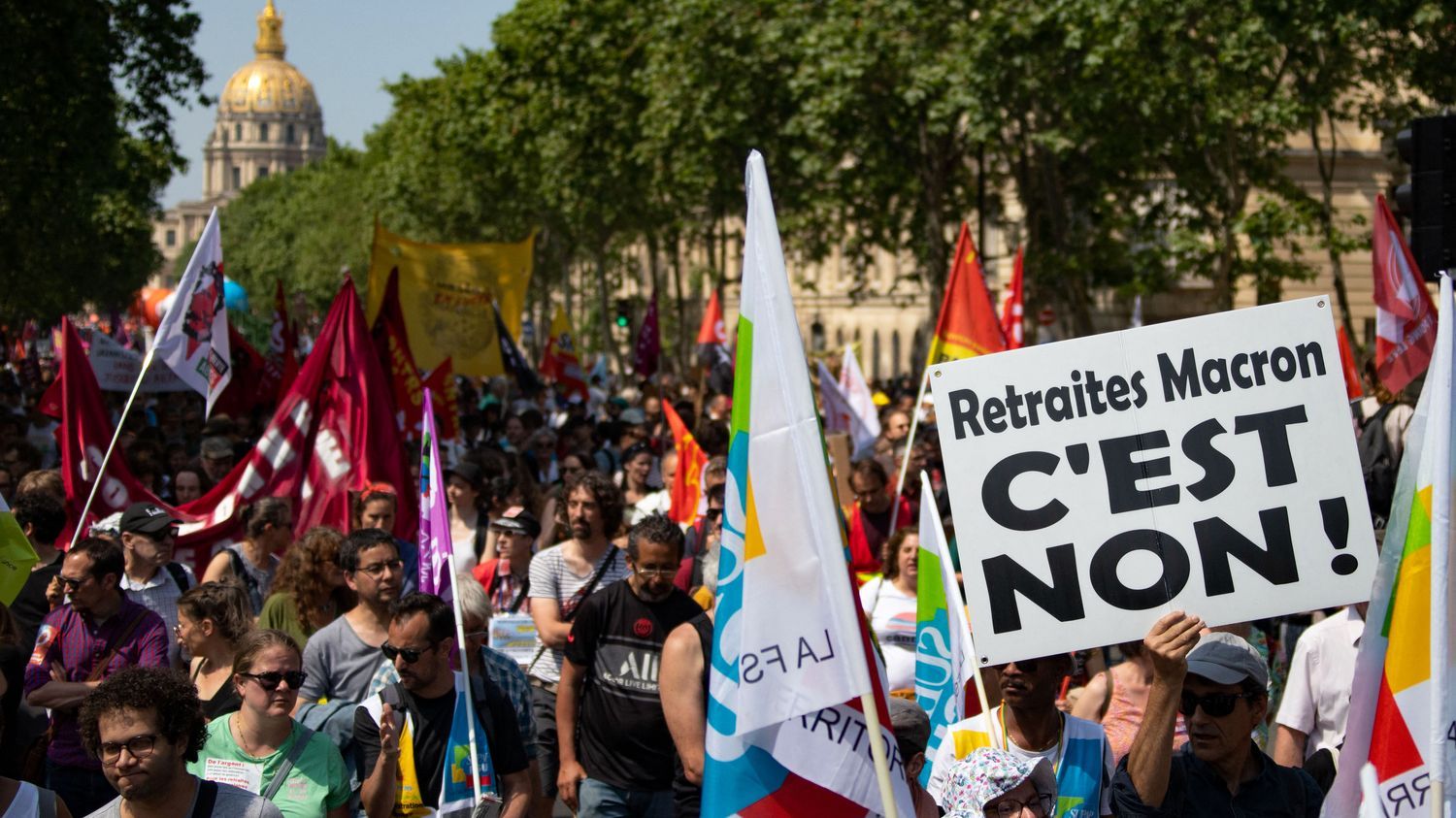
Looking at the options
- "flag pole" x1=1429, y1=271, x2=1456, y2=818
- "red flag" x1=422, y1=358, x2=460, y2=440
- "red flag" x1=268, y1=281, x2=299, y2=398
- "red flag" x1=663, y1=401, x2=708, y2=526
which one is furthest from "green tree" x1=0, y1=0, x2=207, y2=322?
"flag pole" x1=1429, y1=271, x2=1456, y2=818

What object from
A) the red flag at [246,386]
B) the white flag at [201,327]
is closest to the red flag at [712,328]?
the red flag at [246,386]

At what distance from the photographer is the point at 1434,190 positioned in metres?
8.07

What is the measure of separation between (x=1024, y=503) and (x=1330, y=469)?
0.72m

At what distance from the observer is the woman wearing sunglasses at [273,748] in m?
5.23

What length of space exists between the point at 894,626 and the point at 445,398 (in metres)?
9.05

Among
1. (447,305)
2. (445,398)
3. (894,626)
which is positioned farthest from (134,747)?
(447,305)

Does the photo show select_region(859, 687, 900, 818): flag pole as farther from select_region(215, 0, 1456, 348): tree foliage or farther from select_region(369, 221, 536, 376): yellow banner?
select_region(215, 0, 1456, 348): tree foliage

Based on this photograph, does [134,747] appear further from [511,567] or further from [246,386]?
[246,386]

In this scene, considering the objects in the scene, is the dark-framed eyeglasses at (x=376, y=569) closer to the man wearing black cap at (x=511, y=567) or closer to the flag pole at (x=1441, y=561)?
the man wearing black cap at (x=511, y=567)

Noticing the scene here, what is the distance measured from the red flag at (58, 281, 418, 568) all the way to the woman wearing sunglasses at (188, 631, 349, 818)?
4603 millimetres

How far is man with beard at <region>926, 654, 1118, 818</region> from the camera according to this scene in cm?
477

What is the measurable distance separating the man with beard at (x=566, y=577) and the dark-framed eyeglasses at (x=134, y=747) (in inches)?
118

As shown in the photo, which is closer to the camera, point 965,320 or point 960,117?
point 965,320

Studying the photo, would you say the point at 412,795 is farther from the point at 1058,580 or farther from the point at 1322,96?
the point at 1322,96
